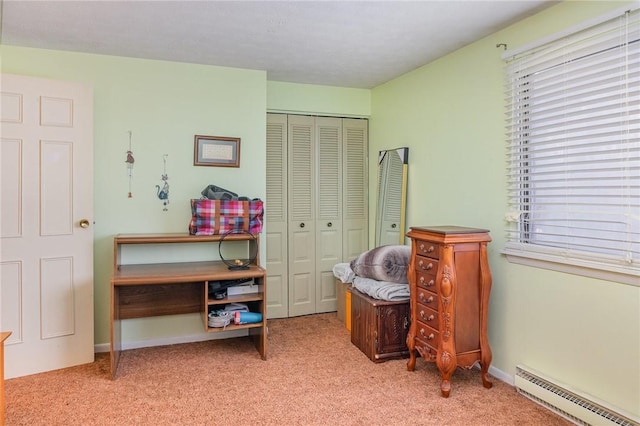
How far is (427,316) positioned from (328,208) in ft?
6.30

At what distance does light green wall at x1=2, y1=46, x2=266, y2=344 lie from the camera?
319 cm

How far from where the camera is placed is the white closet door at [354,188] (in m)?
4.35

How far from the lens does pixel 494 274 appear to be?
2768 millimetres

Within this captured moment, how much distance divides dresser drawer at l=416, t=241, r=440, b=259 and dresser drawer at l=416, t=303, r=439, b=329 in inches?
13.6

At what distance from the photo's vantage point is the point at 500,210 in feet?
8.87

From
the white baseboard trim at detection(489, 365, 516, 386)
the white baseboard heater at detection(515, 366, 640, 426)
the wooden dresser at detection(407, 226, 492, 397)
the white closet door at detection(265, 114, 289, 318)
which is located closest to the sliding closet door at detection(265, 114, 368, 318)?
the white closet door at detection(265, 114, 289, 318)

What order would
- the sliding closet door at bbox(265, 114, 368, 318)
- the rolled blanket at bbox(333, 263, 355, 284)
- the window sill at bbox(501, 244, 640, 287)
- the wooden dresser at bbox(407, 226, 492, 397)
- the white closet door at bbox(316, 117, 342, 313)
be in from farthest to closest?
the white closet door at bbox(316, 117, 342, 313) → the sliding closet door at bbox(265, 114, 368, 318) → the rolled blanket at bbox(333, 263, 355, 284) → the wooden dresser at bbox(407, 226, 492, 397) → the window sill at bbox(501, 244, 640, 287)

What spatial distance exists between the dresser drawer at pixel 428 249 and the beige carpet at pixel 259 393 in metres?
0.84

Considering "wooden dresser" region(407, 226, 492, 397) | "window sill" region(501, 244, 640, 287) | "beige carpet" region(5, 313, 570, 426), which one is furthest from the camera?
"wooden dresser" region(407, 226, 492, 397)

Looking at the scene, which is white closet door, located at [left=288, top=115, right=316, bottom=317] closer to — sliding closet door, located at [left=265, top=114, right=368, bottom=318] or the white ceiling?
sliding closet door, located at [left=265, top=114, right=368, bottom=318]

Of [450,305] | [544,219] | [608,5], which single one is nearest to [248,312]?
[450,305]

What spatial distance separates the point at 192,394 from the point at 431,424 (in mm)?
1421

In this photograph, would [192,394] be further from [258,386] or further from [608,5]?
[608,5]

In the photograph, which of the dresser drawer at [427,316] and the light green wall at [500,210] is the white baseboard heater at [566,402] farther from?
the dresser drawer at [427,316]
